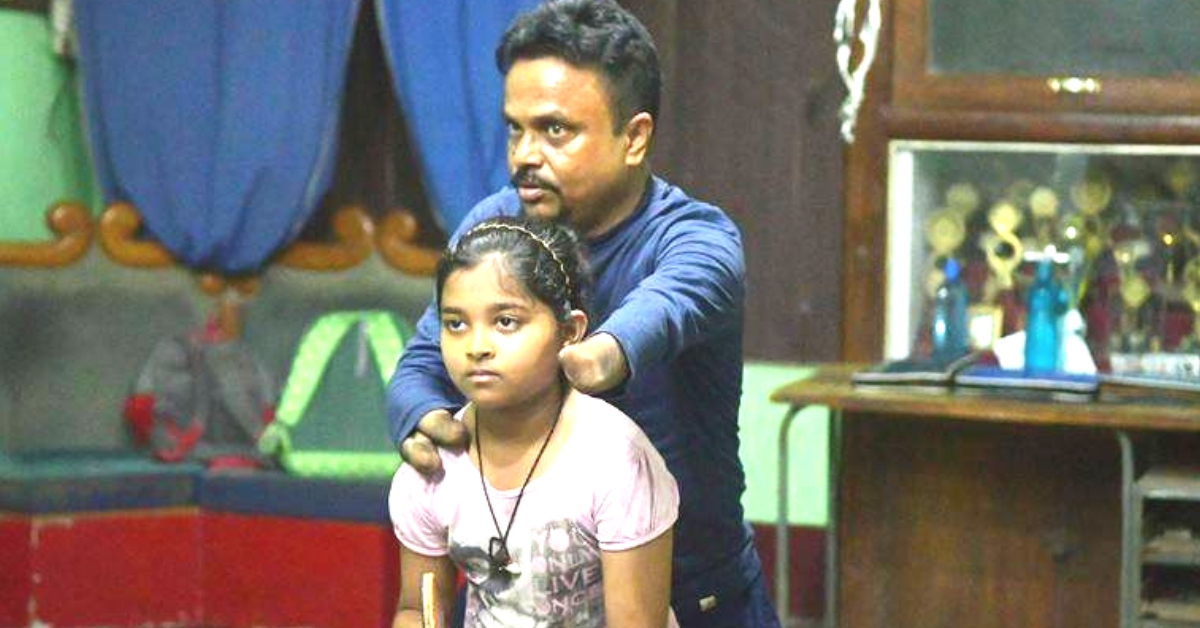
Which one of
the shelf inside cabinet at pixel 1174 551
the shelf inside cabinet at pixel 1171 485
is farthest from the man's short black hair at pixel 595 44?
the shelf inside cabinet at pixel 1174 551

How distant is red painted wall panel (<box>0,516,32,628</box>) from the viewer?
5.36 metres

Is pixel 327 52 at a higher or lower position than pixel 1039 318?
higher

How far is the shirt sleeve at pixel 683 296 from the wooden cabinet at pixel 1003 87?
2.74m

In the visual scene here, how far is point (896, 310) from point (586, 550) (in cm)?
309

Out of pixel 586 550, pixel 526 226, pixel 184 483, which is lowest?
pixel 184 483

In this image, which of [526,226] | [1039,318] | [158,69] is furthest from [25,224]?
[526,226]

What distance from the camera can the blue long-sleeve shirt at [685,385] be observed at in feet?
8.03

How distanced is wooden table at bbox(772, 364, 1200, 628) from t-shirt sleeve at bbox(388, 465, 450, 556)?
233 centimetres

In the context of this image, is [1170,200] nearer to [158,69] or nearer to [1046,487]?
[1046,487]

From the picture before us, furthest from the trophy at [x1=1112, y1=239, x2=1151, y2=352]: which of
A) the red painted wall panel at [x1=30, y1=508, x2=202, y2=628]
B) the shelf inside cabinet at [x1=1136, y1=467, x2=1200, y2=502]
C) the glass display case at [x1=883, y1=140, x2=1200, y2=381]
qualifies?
the red painted wall panel at [x1=30, y1=508, x2=202, y2=628]

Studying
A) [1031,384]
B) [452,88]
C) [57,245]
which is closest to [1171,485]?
[1031,384]

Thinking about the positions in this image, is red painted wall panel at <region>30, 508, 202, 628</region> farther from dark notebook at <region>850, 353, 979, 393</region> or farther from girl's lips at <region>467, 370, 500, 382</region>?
girl's lips at <region>467, 370, 500, 382</region>

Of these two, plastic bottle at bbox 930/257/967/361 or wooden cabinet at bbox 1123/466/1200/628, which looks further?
plastic bottle at bbox 930/257/967/361

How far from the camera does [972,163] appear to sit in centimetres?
523
